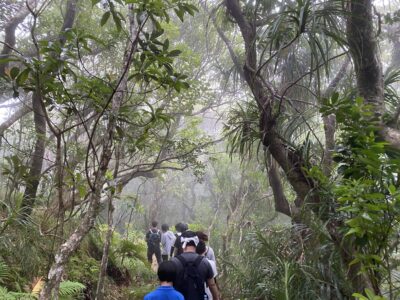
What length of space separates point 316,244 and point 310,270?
9.1 inches

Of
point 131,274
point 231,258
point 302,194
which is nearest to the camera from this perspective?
point 302,194

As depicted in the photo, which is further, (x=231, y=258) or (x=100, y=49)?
(x=100, y=49)

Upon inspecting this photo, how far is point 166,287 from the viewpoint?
8.66ft

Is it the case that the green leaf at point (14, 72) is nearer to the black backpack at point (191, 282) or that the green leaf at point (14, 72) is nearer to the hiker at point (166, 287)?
the hiker at point (166, 287)

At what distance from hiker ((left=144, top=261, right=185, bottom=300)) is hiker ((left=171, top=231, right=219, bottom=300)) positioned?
370mm

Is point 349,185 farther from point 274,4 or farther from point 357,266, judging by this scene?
point 274,4

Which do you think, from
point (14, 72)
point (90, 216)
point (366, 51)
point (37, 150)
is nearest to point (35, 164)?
point (37, 150)

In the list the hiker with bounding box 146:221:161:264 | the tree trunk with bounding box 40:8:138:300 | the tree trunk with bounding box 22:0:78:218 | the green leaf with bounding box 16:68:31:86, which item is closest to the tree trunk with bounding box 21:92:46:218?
the tree trunk with bounding box 22:0:78:218

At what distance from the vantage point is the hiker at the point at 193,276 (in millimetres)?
3113

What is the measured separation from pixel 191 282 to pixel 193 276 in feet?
0.16

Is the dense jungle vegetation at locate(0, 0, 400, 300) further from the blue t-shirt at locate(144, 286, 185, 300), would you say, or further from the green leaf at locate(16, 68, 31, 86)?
the blue t-shirt at locate(144, 286, 185, 300)

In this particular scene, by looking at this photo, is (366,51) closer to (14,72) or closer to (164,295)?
(164,295)

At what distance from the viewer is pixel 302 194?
363cm

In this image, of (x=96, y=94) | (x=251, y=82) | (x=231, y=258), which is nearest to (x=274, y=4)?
(x=251, y=82)
